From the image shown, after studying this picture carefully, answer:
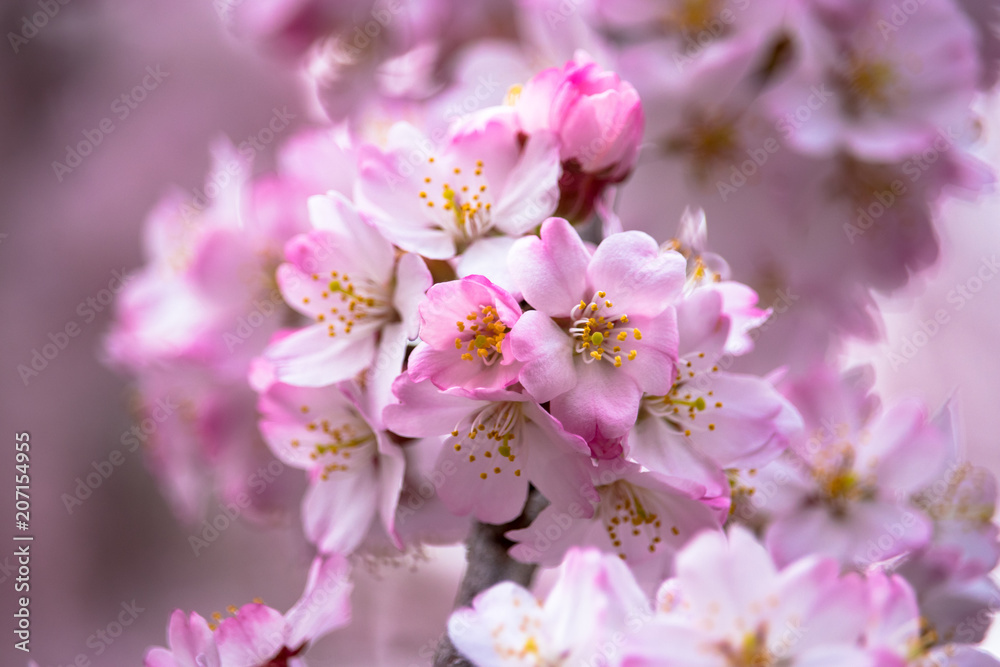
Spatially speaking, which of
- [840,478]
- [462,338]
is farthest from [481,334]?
[840,478]

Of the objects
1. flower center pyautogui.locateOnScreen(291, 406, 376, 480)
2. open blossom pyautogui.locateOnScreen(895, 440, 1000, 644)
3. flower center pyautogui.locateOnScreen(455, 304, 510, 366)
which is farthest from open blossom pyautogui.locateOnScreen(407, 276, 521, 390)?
open blossom pyautogui.locateOnScreen(895, 440, 1000, 644)

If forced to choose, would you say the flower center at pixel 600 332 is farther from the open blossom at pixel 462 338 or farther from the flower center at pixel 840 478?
the flower center at pixel 840 478

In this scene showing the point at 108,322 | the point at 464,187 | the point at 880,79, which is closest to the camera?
the point at 464,187

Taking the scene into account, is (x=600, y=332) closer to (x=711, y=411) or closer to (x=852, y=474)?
(x=711, y=411)

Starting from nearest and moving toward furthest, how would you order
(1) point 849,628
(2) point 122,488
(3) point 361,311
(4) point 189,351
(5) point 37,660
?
(1) point 849,628, (3) point 361,311, (5) point 37,660, (4) point 189,351, (2) point 122,488

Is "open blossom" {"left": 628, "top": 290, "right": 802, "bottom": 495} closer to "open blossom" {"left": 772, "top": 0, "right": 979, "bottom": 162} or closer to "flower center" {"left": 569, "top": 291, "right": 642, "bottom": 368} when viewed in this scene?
"flower center" {"left": 569, "top": 291, "right": 642, "bottom": 368}

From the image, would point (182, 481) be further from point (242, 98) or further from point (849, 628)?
point (849, 628)

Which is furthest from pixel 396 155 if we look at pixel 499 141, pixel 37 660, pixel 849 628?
pixel 37 660

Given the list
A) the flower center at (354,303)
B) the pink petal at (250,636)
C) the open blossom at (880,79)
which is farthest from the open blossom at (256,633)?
the open blossom at (880,79)
